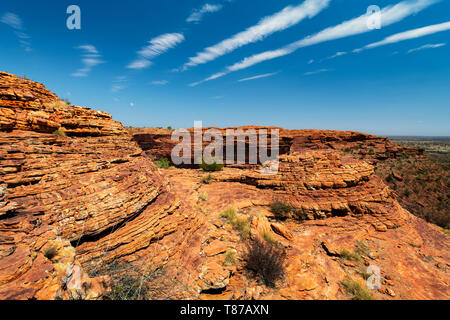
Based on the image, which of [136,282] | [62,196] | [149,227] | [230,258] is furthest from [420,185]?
[62,196]

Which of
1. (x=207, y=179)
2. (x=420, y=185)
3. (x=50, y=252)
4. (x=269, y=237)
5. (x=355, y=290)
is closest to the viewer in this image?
(x=50, y=252)

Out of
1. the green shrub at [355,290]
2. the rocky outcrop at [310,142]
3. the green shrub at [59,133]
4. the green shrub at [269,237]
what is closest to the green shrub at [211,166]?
the rocky outcrop at [310,142]

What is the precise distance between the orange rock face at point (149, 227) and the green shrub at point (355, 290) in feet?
0.76

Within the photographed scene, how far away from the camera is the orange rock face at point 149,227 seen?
8.32 feet

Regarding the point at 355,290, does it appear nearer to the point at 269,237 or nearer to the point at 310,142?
the point at 269,237

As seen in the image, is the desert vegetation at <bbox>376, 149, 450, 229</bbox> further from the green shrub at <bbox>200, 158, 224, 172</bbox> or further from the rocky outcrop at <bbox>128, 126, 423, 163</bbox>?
the green shrub at <bbox>200, 158, 224, 172</bbox>

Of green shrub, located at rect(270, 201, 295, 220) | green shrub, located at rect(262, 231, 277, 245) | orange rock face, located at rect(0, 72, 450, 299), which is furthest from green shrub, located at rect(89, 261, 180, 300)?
green shrub, located at rect(270, 201, 295, 220)

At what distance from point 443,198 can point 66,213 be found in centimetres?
2552

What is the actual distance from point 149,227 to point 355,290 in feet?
17.1

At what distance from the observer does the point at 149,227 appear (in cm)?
412

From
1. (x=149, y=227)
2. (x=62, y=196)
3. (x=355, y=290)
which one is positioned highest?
(x=62, y=196)

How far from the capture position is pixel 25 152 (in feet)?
10.9

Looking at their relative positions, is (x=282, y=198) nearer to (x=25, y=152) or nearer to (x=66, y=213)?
(x=66, y=213)

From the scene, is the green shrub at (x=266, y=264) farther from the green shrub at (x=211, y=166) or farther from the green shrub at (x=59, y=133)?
the green shrub at (x=211, y=166)
